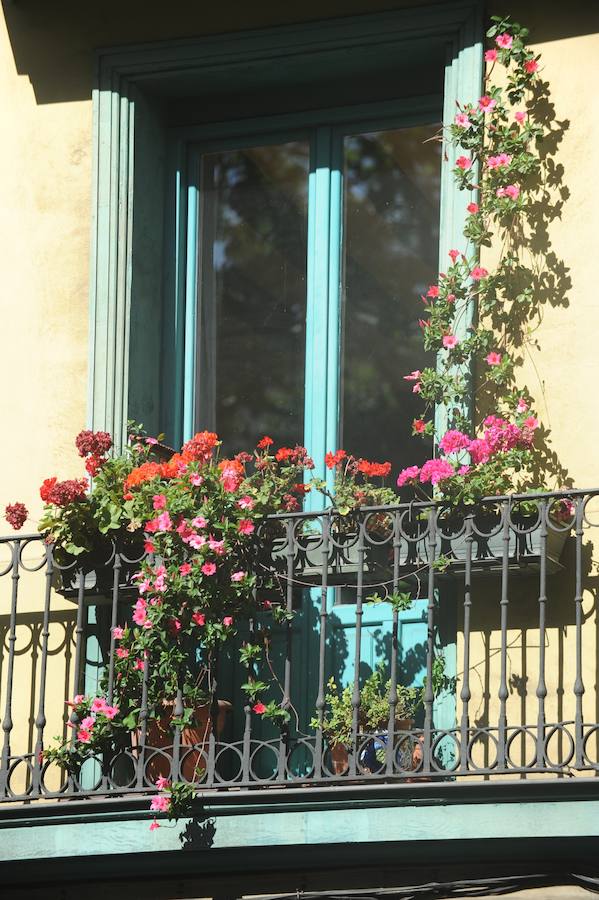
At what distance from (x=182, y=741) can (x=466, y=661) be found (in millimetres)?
1358

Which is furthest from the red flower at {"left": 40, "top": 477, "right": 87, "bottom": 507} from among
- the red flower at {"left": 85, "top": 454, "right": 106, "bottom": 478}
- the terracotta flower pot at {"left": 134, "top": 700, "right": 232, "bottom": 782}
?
the terracotta flower pot at {"left": 134, "top": 700, "right": 232, "bottom": 782}

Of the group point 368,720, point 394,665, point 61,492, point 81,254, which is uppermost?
point 81,254

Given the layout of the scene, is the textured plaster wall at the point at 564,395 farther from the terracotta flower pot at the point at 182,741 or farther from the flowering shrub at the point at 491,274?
the terracotta flower pot at the point at 182,741

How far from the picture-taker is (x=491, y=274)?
9.34 meters

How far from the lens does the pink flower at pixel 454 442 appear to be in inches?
350

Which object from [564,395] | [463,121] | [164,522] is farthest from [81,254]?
[564,395]

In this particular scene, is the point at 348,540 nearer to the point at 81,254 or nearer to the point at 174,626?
the point at 174,626

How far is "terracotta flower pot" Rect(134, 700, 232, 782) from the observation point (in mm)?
8859

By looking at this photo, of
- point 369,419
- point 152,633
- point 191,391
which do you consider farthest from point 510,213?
point 152,633

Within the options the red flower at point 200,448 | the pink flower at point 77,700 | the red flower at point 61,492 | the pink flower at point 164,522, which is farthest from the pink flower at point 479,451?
the pink flower at point 77,700

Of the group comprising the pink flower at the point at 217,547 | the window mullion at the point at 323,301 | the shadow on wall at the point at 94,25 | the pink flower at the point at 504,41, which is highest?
the shadow on wall at the point at 94,25

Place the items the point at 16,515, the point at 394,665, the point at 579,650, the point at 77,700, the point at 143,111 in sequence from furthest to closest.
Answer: the point at 143,111, the point at 16,515, the point at 77,700, the point at 394,665, the point at 579,650

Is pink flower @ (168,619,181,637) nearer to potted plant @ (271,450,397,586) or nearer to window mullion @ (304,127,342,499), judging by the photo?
potted plant @ (271,450,397,586)

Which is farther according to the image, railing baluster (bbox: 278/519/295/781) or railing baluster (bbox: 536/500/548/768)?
railing baluster (bbox: 278/519/295/781)
